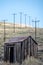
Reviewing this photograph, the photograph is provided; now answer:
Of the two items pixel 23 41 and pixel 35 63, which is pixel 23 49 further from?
pixel 35 63

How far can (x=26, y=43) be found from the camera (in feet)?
73.0

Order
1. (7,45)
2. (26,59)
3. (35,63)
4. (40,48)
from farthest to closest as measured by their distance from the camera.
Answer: (40,48) < (7,45) < (26,59) < (35,63)

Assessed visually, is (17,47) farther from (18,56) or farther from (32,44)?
(32,44)

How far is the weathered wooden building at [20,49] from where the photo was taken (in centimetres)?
2147

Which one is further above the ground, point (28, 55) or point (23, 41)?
point (23, 41)

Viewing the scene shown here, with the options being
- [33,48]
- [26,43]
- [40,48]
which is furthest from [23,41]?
[40,48]

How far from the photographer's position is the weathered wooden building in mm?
21469

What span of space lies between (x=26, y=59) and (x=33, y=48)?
2.58 m

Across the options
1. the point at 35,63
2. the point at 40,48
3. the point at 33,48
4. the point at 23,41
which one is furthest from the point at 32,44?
the point at 40,48

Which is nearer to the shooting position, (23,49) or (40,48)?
(23,49)

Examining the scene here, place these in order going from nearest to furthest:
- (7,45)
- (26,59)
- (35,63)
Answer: (35,63) < (26,59) < (7,45)

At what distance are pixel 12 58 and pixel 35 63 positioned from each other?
3.71 m

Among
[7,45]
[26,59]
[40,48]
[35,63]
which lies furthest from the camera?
[40,48]

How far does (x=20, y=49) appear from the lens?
2142cm
